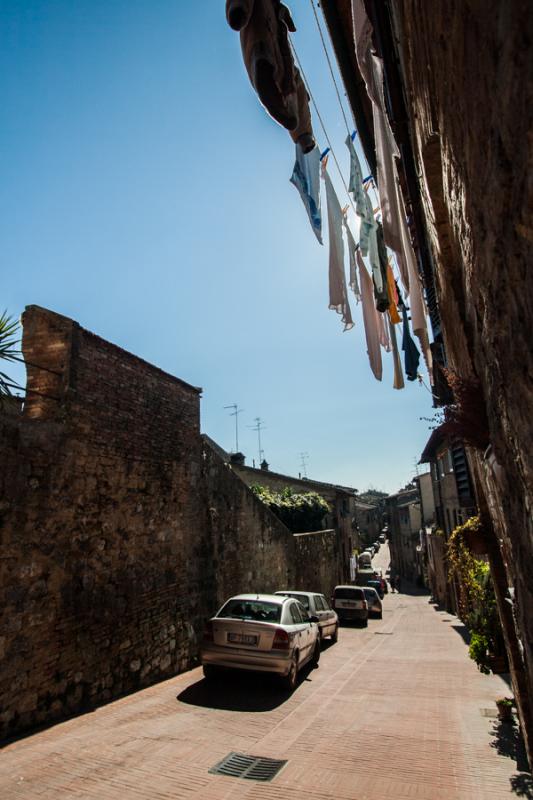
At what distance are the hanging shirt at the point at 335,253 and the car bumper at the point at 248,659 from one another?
554cm

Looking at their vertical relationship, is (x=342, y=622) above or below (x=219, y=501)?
below

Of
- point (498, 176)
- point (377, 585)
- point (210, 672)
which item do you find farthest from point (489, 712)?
point (377, 585)

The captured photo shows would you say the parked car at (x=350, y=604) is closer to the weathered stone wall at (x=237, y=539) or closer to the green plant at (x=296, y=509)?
the weathered stone wall at (x=237, y=539)

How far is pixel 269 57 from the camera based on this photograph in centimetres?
355

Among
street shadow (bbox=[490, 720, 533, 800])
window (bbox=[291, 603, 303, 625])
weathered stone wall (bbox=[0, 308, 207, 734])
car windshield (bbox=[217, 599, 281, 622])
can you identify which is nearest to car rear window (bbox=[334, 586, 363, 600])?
weathered stone wall (bbox=[0, 308, 207, 734])

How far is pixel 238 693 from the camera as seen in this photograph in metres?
7.33

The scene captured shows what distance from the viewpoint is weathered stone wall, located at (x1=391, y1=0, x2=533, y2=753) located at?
1.50m

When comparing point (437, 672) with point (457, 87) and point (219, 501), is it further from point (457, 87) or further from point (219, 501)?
point (457, 87)

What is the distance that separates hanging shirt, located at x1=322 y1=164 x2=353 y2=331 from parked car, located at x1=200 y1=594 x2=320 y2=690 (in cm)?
524

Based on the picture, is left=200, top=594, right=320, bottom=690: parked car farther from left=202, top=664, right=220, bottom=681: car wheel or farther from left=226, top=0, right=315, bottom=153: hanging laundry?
left=226, top=0, right=315, bottom=153: hanging laundry

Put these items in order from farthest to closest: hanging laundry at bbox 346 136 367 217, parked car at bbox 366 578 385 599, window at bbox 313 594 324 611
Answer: parked car at bbox 366 578 385 599, window at bbox 313 594 324 611, hanging laundry at bbox 346 136 367 217

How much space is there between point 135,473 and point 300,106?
22.2ft

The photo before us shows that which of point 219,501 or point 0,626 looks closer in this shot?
point 0,626

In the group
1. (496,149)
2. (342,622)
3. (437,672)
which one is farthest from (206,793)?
(342,622)
